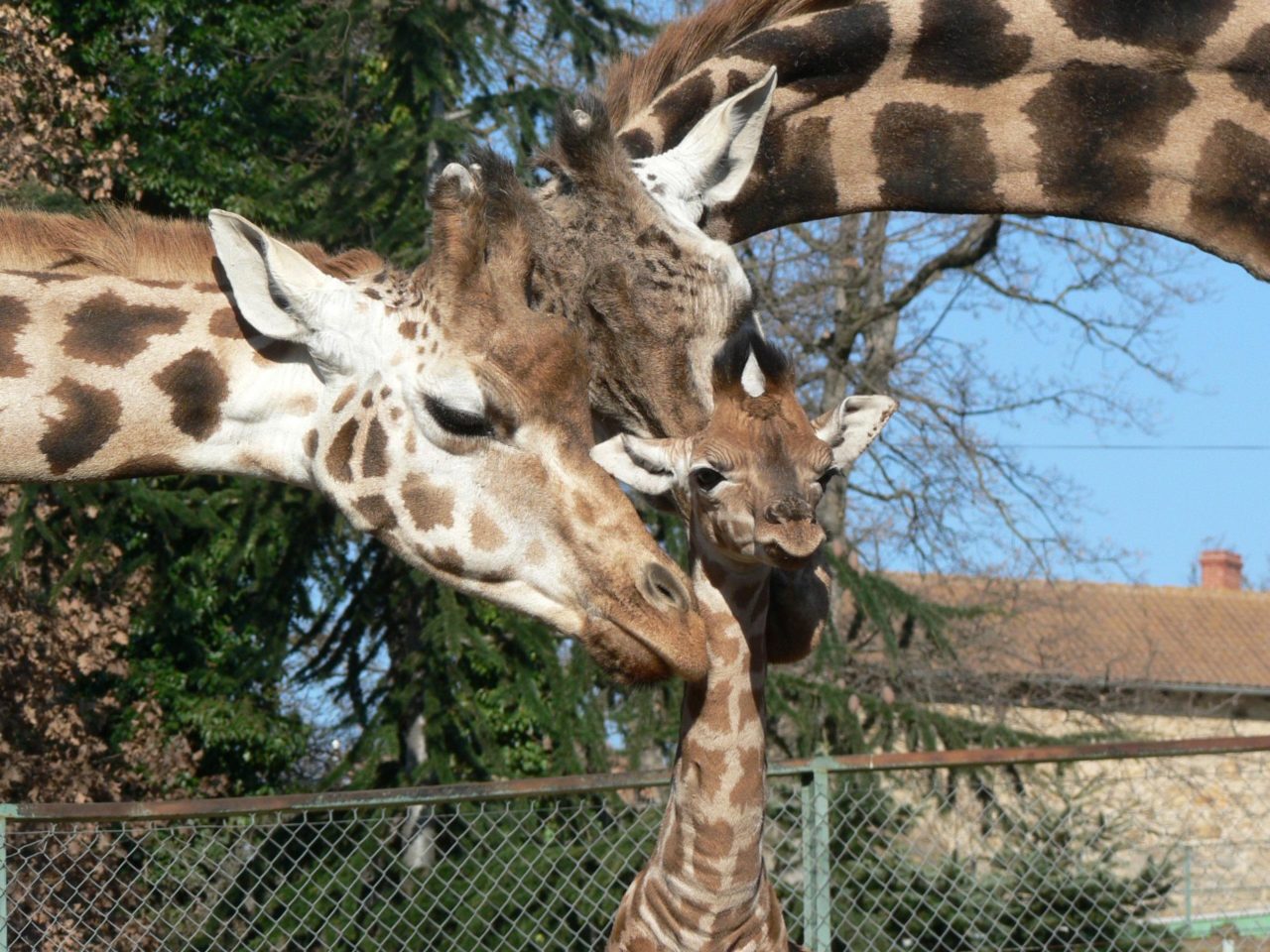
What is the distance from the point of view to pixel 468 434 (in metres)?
3.43

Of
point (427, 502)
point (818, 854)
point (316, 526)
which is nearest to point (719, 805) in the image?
point (427, 502)

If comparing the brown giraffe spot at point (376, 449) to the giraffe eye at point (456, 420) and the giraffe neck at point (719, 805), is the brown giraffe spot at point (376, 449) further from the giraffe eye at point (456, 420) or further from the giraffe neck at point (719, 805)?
the giraffe neck at point (719, 805)

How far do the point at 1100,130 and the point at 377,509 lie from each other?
2.27 meters

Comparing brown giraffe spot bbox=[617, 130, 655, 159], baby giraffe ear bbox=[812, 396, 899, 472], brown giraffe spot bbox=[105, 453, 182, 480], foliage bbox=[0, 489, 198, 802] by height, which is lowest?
foliage bbox=[0, 489, 198, 802]

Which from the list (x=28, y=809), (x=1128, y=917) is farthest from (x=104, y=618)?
(x=1128, y=917)

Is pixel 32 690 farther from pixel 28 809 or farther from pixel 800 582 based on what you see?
pixel 800 582

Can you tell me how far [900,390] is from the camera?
57.7 ft

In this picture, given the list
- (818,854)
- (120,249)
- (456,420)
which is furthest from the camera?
(818,854)

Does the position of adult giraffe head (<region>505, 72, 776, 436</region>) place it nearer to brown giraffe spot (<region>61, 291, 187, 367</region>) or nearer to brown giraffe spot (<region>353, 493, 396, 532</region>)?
brown giraffe spot (<region>353, 493, 396, 532</region>)

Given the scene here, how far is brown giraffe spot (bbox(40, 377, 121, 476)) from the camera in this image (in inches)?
134

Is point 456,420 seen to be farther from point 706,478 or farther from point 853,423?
point 853,423

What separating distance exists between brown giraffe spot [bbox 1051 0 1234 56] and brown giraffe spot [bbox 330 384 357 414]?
2.23 metres

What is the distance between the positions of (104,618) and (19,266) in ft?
29.3

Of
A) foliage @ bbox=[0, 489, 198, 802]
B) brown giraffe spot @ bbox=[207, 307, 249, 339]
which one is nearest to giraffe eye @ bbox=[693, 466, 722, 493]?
brown giraffe spot @ bbox=[207, 307, 249, 339]
